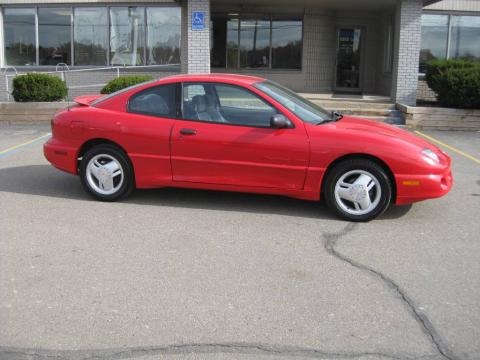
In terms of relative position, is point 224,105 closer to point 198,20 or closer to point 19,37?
point 198,20

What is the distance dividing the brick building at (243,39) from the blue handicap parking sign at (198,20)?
3.36 meters

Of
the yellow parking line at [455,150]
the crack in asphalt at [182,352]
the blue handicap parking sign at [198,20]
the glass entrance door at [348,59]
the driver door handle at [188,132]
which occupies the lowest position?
the crack in asphalt at [182,352]

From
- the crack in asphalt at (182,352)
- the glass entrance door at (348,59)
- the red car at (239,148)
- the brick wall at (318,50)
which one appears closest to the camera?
the crack in asphalt at (182,352)

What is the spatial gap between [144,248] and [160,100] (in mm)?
2078

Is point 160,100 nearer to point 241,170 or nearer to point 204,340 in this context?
point 241,170

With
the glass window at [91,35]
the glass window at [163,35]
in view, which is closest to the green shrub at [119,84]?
the glass window at [163,35]

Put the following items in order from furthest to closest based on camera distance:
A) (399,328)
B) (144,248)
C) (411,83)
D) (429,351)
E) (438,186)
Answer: (411,83) → (438,186) → (144,248) → (399,328) → (429,351)

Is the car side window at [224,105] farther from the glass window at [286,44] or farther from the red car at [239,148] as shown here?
the glass window at [286,44]

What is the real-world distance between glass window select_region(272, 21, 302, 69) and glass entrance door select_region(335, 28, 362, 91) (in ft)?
4.54

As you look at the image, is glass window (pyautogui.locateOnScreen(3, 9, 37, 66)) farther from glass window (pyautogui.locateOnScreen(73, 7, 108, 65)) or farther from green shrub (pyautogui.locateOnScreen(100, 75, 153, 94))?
green shrub (pyautogui.locateOnScreen(100, 75, 153, 94))

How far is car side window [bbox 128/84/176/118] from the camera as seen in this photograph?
6625 mm

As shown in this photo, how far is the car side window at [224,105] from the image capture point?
6.39m

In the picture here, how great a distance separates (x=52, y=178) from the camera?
315 inches

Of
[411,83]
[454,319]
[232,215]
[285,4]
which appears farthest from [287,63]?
[454,319]
